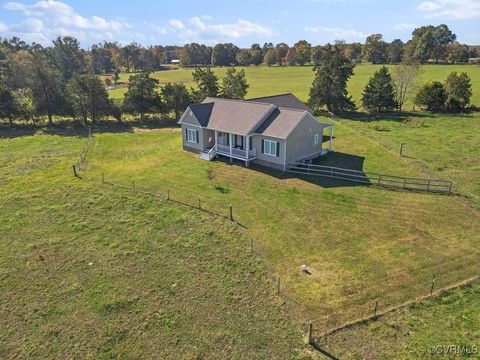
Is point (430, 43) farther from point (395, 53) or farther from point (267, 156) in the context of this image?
point (267, 156)

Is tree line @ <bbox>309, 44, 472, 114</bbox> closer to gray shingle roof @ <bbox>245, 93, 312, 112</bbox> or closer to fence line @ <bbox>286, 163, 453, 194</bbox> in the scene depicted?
gray shingle roof @ <bbox>245, 93, 312, 112</bbox>

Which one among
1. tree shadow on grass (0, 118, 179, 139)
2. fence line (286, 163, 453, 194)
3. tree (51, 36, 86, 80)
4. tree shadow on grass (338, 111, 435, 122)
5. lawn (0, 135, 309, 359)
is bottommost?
lawn (0, 135, 309, 359)

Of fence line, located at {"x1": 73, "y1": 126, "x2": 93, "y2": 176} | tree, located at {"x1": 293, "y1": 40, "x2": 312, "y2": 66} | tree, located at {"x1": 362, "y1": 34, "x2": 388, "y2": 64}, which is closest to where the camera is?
fence line, located at {"x1": 73, "y1": 126, "x2": 93, "y2": 176}

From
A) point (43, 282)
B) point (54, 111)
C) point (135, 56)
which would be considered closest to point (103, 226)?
point (43, 282)

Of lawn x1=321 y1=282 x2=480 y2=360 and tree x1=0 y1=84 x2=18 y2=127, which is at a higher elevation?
tree x1=0 y1=84 x2=18 y2=127

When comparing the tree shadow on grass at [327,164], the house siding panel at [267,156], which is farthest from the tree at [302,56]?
the house siding panel at [267,156]

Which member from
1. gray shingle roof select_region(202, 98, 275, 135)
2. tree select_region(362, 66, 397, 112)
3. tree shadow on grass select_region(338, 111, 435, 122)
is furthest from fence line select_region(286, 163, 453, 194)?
tree select_region(362, 66, 397, 112)

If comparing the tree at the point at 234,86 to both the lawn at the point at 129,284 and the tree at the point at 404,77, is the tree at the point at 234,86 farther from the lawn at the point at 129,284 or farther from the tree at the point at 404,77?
the lawn at the point at 129,284
